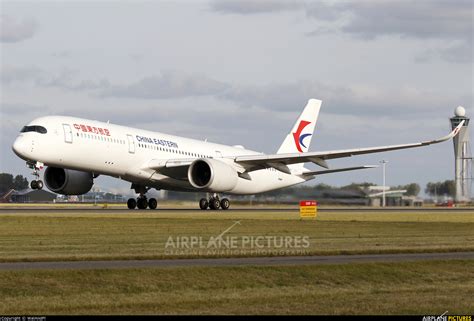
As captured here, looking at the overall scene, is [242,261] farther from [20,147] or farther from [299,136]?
[299,136]

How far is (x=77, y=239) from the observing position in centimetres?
3566

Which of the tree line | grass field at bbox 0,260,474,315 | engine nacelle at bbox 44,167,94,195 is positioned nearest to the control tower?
the tree line

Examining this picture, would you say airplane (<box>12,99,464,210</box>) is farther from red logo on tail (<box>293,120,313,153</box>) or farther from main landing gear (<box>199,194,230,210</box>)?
red logo on tail (<box>293,120,313,153</box>)

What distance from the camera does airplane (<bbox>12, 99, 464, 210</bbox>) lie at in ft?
180

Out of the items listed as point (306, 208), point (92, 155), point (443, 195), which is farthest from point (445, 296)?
point (443, 195)

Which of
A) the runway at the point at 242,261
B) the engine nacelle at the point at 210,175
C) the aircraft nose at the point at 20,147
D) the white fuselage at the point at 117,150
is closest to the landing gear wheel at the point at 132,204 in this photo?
the white fuselage at the point at 117,150

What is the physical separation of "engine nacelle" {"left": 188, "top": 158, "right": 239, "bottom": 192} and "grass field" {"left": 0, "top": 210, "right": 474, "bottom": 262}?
22.8 ft

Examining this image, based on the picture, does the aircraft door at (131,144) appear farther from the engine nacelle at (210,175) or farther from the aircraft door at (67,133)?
the aircraft door at (67,133)

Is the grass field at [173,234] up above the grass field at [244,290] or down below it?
above

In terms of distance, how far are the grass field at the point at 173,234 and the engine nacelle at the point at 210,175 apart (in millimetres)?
6939

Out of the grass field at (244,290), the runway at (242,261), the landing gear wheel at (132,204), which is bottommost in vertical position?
the grass field at (244,290)

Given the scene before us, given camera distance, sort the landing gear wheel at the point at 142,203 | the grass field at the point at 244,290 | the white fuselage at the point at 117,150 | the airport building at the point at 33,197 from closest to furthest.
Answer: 1. the grass field at the point at 244,290
2. the white fuselage at the point at 117,150
3. the landing gear wheel at the point at 142,203
4. the airport building at the point at 33,197

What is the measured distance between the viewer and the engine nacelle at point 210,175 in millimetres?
60656

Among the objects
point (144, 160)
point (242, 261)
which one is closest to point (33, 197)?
point (144, 160)
